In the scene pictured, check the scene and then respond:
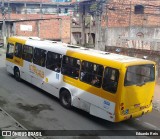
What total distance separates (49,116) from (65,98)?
4.61ft

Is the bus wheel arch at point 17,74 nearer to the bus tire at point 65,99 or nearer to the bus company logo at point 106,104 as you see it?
the bus tire at point 65,99

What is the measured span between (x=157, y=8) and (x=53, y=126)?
30.4 metres

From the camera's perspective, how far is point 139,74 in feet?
31.6

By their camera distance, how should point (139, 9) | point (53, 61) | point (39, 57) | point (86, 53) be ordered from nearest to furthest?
point (86, 53), point (53, 61), point (39, 57), point (139, 9)

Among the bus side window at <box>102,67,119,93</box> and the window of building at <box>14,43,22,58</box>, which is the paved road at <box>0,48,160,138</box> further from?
the window of building at <box>14,43,22,58</box>

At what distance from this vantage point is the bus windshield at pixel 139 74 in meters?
9.16

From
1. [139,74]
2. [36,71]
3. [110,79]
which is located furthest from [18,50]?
[139,74]

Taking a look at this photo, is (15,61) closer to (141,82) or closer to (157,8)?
(141,82)

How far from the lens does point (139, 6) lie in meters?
35.5

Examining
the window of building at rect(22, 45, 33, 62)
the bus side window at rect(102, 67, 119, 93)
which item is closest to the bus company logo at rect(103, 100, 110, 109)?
the bus side window at rect(102, 67, 119, 93)

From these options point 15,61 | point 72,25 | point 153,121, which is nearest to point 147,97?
point 153,121

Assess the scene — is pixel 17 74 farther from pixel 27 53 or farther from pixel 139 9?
pixel 139 9

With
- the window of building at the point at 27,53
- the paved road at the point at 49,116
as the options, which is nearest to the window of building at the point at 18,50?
the window of building at the point at 27,53

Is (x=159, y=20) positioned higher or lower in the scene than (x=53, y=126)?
higher
